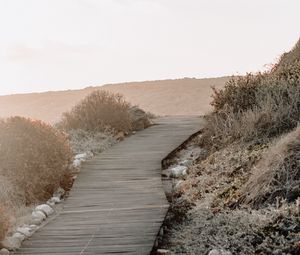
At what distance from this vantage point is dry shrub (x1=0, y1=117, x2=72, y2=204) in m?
12.2

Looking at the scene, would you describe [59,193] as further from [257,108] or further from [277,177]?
[257,108]

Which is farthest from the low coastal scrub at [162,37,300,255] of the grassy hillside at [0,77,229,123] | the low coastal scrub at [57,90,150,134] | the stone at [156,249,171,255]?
the grassy hillside at [0,77,229,123]

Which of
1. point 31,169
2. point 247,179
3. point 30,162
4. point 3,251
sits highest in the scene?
point 30,162

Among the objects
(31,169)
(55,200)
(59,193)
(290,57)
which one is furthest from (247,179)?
(290,57)

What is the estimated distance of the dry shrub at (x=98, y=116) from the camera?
1916 centimetres

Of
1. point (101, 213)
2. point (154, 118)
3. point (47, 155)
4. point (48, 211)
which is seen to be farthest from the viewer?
point (154, 118)

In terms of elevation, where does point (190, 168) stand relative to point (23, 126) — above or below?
below

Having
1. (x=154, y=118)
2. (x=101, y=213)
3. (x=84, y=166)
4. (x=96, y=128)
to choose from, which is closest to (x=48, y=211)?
(x=101, y=213)

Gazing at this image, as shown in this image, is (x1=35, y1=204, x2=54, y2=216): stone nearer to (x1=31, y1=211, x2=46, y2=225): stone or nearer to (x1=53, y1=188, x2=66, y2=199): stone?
(x1=31, y1=211, x2=46, y2=225): stone

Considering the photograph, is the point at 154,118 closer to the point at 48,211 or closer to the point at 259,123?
the point at 259,123

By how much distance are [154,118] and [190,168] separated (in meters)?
11.2

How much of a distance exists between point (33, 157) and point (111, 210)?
9.54 ft

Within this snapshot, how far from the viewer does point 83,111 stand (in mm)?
19469

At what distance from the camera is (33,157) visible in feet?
41.2
